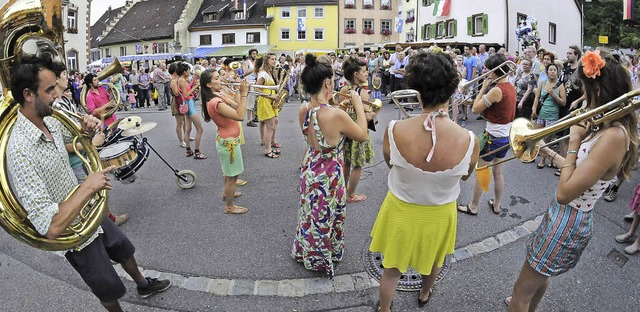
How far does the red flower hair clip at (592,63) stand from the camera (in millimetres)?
2062

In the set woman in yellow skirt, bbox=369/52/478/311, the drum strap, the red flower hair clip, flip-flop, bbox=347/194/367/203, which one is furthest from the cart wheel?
the red flower hair clip

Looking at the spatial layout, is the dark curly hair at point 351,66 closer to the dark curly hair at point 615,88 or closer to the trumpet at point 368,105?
the trumpet at point 368,105

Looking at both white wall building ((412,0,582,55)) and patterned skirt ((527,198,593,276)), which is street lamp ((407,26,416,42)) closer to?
white wall building ((412,0,582,55))

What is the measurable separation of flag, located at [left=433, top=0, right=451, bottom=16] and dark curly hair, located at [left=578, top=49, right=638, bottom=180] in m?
27.7

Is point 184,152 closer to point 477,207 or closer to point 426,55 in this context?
point 477,207

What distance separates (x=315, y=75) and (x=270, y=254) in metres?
1.85

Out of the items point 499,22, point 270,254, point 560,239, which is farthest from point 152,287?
point 499,22

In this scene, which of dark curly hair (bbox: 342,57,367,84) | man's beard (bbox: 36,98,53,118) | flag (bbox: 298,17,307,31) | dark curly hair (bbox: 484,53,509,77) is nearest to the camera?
man's beard (bbox: 36,98,53,118)

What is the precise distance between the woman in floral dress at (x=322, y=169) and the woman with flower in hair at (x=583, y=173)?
4.82ft

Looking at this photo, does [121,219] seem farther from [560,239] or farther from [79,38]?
[79,38]

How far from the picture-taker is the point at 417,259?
2627 mm

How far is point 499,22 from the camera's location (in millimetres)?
22781

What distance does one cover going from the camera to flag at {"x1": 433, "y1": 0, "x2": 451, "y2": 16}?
2708 centimetres

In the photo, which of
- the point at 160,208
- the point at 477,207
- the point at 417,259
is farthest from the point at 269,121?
the point at 417,259
